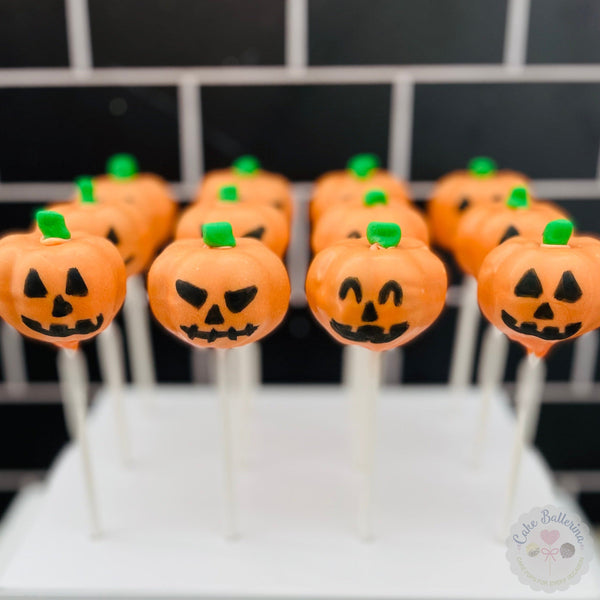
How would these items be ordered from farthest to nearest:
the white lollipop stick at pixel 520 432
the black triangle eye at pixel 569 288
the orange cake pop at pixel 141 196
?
the orange cake pop at pixel 141 196 → the white lollipop stick at pixel 520 432 → the black triangle eye at pixel 569 288

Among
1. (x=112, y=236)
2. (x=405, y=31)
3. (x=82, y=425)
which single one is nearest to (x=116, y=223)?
(x=112, y=236)

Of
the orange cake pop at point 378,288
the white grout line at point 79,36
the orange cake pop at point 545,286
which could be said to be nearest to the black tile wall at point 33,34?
the white grout line at point 79,36

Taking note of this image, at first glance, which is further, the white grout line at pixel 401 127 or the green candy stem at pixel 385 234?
the white grout line at pixel 401 127

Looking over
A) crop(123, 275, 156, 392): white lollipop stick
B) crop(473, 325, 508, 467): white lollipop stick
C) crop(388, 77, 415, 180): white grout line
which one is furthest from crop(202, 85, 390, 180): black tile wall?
crop(473, 325, 508, 467): white lollipop stick

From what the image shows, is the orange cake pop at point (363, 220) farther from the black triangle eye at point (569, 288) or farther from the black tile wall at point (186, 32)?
the black tile wall at point (186, 32)

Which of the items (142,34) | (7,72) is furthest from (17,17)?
(142,34)

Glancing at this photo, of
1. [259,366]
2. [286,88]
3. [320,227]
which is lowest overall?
[259,366]

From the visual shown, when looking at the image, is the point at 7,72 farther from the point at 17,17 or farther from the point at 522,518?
the point at 522,518
